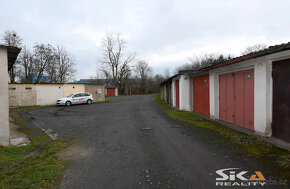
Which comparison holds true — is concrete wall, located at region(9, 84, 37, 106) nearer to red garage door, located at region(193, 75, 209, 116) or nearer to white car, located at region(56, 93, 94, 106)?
white car, located at region(56, 93, 94, 106)

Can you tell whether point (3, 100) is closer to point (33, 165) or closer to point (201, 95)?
point (33, 165)

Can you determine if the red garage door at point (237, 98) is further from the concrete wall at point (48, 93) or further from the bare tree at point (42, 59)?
the bare tree at point (42, 59)

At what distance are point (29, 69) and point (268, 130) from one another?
118ft

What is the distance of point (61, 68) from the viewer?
39688 mm

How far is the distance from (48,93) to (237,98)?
20.9m

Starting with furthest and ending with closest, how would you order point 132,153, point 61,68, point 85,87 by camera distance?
point 61,68, point 85,87, point 132,153

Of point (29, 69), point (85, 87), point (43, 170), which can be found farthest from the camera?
point (29, 69)

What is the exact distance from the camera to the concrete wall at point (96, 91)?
2434cm

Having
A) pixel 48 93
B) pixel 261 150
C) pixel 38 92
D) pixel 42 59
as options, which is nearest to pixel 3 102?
pixel 261 150

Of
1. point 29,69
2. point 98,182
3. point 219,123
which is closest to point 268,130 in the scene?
point 219,123

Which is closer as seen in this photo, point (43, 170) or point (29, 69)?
point (43, 170)

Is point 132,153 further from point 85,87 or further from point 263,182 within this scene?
point 85,87

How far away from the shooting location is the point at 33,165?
12.8 feet

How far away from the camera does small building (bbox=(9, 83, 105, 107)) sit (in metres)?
18.8
